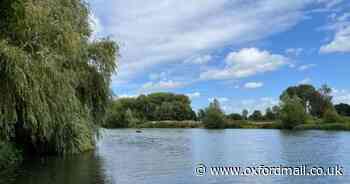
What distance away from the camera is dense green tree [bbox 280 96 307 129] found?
243 ft

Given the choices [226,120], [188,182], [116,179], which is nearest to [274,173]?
[188,182]

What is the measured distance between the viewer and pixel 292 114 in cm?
7444

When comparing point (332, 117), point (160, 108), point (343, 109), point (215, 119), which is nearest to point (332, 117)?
point (332, 117)

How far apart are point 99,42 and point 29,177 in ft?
32.0

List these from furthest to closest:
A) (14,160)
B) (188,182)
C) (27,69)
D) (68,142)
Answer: (68,142), (14,160), (188,182), (27,69)

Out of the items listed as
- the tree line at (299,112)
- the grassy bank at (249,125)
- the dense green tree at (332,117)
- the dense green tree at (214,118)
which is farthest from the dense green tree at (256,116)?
the dense green tree at (332,117)

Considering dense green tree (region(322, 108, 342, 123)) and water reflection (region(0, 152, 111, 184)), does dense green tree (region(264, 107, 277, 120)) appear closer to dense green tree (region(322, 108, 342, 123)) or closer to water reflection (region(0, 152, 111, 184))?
dense green tree (region(322, 108, 342, 123))

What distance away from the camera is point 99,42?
2308 cm

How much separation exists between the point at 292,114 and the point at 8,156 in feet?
205

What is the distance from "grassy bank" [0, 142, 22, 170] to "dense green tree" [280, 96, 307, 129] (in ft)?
199

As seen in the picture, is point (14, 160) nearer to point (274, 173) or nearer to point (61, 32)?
point (61, 32)

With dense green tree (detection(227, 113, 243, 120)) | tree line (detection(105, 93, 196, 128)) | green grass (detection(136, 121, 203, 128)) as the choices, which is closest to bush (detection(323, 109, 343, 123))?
dense green tree (detection(227, 113, 243, 120))

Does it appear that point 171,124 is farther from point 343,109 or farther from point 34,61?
point 34,61

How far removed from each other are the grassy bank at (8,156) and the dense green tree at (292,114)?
60.6 meters
